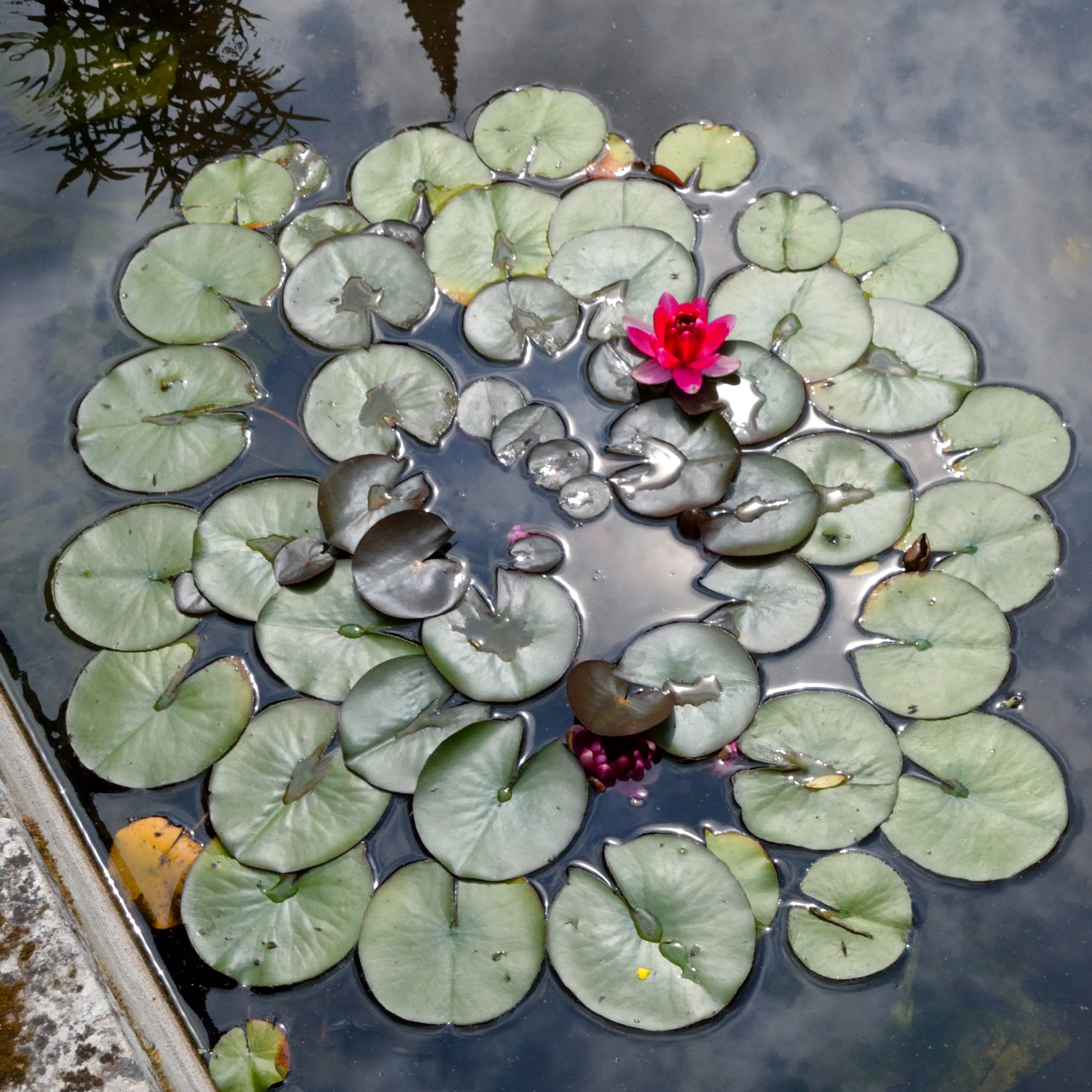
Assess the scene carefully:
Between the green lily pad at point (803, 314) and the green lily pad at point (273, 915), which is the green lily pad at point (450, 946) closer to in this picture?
the green lily pad at point (273, 915)

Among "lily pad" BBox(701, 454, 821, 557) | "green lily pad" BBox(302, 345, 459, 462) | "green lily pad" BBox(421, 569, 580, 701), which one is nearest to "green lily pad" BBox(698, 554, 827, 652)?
"lily pad" BBox(701, 454, 821, 557)

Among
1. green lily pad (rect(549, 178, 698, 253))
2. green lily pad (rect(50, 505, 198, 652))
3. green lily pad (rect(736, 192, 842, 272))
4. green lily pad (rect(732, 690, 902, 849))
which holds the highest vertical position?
green lily pad (rect(736, 192, 842, 272))

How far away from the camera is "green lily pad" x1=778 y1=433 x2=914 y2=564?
9.87ft

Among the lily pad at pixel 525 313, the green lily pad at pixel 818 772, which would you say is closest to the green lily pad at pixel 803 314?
the lily pad at pixel 525 313

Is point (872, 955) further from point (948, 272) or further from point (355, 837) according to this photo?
point (948, 272)

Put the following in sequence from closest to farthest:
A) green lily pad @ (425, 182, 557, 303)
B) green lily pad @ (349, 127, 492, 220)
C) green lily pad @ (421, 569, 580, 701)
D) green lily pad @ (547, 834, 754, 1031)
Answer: green lily pad @ (547, 834, 754, 1031) → green lily pad @ (421, 569, 580, 701) → green lily pad @ (425, 182, 557, 303) → green lily pad @ (349, 127, 492, 220)

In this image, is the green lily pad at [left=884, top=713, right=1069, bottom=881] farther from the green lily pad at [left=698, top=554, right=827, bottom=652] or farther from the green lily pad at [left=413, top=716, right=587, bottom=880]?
the green lily pad at [left=413, top=716, right=587, bottom=880]

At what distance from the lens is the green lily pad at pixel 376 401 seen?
3152 mm

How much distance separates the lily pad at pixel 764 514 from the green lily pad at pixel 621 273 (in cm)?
81

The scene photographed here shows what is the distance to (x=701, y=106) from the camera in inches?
148

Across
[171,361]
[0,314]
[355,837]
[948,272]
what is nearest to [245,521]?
[171,361]

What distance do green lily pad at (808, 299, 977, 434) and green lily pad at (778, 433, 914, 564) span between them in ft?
0.52

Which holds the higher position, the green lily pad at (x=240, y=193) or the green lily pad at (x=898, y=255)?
the green lily pad at (x=898, y=255)

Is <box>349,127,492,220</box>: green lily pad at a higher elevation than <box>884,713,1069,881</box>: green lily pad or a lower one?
higher
